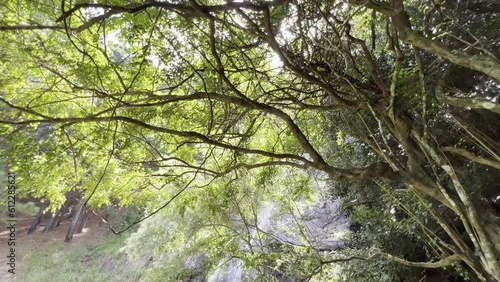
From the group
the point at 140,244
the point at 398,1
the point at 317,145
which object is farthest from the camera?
the point at 140,244

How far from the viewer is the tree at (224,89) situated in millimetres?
1643

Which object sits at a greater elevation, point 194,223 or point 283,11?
point 283,11

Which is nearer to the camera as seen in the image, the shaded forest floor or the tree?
the tree

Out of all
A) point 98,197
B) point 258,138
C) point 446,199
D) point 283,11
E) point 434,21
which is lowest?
point 446,199

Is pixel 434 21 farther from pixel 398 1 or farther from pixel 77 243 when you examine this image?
pixel 77 243

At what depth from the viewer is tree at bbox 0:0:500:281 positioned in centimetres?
164

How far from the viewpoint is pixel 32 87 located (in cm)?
234

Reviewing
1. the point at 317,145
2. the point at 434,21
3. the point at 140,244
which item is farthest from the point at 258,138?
the point at 140,244

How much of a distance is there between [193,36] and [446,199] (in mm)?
2011

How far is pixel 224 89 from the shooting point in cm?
255

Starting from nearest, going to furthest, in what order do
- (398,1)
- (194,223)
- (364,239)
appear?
(398,1), (364,239), (194,223)

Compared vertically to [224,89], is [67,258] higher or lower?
lower

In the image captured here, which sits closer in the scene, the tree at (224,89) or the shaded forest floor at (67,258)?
the tree at (224,89)

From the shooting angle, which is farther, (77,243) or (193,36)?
(77,243)
